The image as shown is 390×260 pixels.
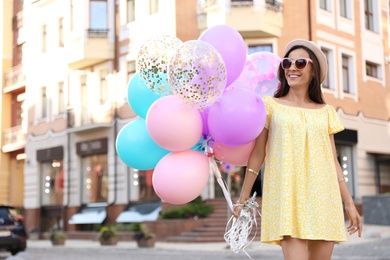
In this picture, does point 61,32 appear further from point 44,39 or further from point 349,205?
point 349,205

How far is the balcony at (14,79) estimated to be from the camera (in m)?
32.1

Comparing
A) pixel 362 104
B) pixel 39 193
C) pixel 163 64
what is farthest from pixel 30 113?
pixel 163 64

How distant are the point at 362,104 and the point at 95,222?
11.4 metres

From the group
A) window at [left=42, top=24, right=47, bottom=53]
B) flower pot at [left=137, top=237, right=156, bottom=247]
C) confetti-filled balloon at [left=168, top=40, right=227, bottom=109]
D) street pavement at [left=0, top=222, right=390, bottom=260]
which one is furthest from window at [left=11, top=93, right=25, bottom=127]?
confetti-filled balloon at [left=168, top=40, right=227, bottom=109]

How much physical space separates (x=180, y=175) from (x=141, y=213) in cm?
1950

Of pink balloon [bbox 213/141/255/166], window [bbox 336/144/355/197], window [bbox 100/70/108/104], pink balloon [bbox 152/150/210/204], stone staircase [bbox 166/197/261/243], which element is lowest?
stone staircase [bbox 166/197/261/243]

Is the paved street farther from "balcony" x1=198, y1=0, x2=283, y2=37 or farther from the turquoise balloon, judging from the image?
the turquoise balloon

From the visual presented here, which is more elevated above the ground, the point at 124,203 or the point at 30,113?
the point at 30,113

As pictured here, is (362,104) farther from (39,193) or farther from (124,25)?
(39,193)

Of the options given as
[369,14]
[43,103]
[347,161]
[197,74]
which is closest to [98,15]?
[43,103]

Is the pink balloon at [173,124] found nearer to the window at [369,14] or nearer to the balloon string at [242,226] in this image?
the balloon string at [242,226]

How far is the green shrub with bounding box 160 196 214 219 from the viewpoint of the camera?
2080 centimetres

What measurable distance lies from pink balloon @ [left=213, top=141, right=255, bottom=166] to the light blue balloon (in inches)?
14.9

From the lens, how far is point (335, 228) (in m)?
3.95
